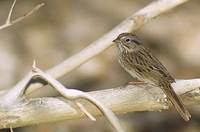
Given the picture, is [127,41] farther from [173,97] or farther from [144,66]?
A: [173,97]

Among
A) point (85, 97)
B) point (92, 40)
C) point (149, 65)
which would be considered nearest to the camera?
point (85, 97)

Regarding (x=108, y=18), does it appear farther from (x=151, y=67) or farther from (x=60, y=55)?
(x=151, y=67)

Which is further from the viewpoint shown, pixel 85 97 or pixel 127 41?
pixel 127 41

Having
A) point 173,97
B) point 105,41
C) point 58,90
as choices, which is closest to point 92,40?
point 105,41

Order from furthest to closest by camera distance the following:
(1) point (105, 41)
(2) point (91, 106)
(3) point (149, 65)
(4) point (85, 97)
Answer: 1. (3) point (149, 65)
2. (1) point (105, 41)
3. (2) point (91, 106)
4. (4) point (85, 97)

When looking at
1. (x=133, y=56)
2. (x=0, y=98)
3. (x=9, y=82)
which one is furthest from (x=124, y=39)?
(x=9, y=82)

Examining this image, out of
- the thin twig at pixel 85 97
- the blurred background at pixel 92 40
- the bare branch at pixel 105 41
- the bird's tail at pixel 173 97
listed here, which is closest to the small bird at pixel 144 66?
the bird's tail at pixel 173 97

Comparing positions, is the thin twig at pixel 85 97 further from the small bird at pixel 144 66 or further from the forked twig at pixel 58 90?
the small bird at pixel 144 66

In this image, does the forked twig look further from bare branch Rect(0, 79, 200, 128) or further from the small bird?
the small bird
